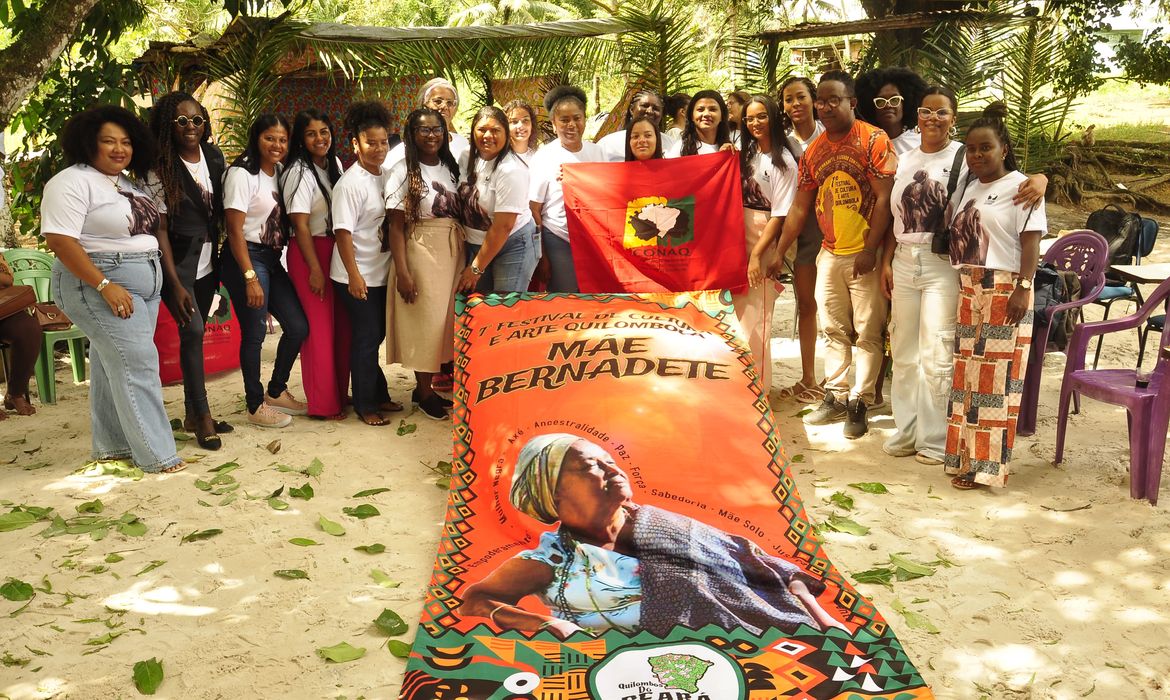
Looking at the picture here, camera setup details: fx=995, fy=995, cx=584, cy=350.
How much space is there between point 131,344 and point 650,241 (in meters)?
2.51

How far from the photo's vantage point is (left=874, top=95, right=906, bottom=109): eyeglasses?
495 cm

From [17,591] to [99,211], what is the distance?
164 centimetres

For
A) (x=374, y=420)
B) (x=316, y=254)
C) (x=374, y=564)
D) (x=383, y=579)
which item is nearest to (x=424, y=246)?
(x=316, y=254)

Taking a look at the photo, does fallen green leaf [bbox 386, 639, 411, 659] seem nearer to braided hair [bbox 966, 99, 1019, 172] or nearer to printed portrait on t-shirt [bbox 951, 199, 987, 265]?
printed portrait on t-shirt [bbox 951, 199, 987, 265]

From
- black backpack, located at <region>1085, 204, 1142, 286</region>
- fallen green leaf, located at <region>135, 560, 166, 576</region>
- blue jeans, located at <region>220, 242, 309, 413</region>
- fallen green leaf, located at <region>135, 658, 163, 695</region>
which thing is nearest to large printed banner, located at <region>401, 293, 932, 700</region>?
fallen green leaf, located at <region>135, 658, 163, 695</region>

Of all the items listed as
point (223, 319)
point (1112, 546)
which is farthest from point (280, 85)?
point (1112, 546)

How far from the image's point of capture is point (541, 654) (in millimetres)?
2996

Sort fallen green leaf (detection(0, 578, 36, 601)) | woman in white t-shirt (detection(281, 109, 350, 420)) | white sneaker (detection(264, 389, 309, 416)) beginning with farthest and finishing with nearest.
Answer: white sneaker (detection(264, 389, 309, 416)) → woman in white t-shirt (detection(281, 109, 350, 420)) → fallen green leaf (detection(0, 578, 36, 601))

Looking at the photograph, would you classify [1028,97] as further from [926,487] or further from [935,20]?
[926,487]

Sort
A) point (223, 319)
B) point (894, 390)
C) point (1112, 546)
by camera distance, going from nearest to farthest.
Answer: point (1112, 546) < point (894, 390) < point (223, 319)

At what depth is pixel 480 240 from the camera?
207 inches

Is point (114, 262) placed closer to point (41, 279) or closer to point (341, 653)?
point (341, 653)

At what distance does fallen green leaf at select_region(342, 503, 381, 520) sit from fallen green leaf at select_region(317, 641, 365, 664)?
1114 mm

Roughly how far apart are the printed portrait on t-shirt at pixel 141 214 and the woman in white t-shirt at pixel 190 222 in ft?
0.41
